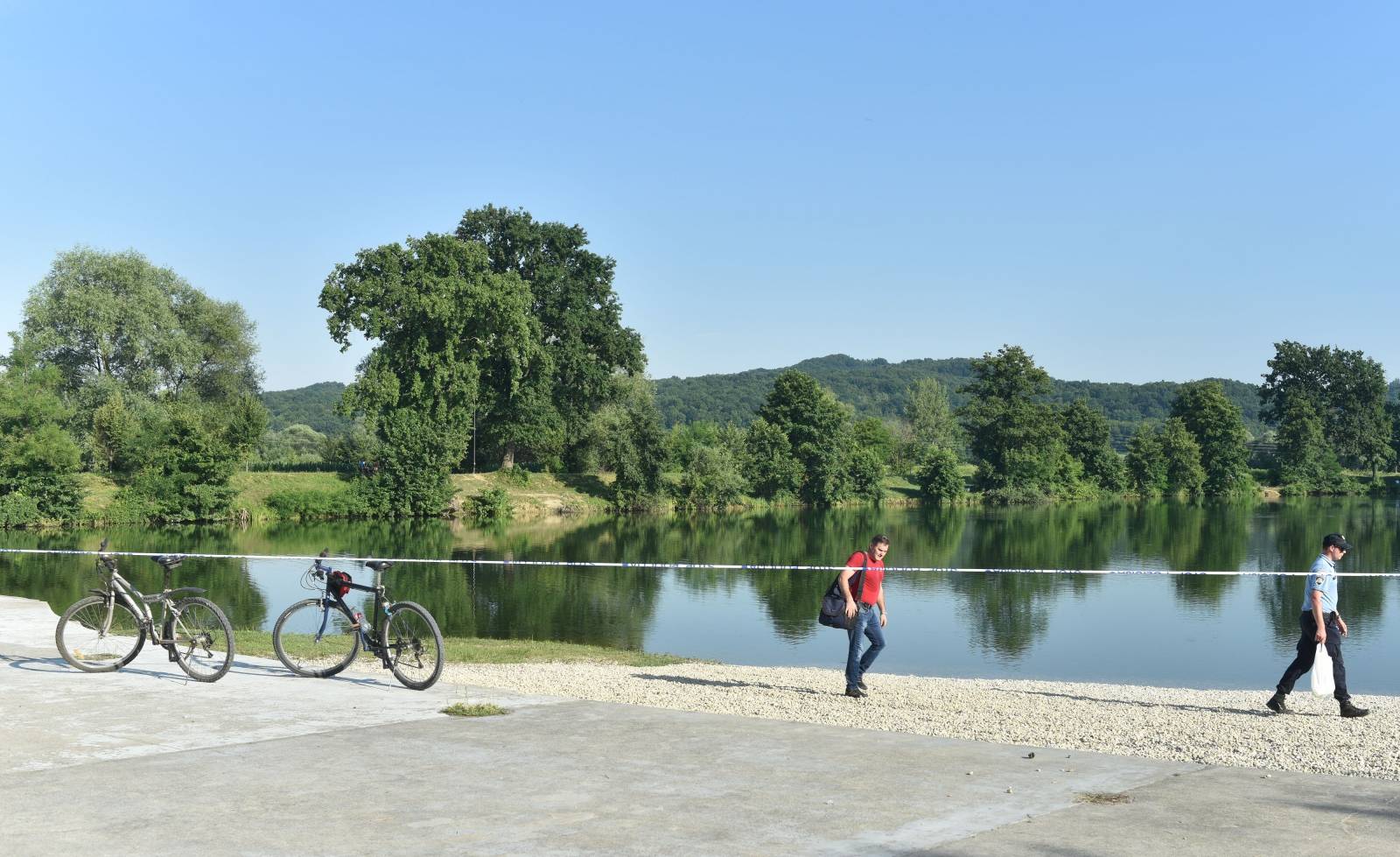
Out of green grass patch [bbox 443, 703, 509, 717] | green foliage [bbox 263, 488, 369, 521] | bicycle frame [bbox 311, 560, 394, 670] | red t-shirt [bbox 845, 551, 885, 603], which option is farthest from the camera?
green foliage [bbox 263, 488, 369, 521]

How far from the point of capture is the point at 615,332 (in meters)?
67.3

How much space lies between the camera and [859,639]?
12.1m

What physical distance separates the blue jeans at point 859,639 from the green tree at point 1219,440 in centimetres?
8164

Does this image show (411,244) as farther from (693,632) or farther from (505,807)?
(505,807)

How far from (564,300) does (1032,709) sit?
185 ft

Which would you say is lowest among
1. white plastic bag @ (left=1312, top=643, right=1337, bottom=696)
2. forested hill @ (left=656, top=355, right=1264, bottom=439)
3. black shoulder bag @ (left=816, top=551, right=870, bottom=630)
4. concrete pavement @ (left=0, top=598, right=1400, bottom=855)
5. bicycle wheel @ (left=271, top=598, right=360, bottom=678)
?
concrete pavement @ (left=0, top=598, right=1400, bottom=855)

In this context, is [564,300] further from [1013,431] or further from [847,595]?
[847,595]

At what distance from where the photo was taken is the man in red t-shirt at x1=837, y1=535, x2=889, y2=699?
39.9ft

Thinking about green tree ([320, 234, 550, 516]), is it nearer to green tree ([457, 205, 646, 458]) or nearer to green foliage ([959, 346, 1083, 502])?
green tree ([457, 205, 646, 458])

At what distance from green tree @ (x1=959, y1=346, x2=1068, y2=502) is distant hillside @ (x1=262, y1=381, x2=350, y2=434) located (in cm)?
6858

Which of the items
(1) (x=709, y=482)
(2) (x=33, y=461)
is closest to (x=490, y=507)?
(1) (x=709, y=482)

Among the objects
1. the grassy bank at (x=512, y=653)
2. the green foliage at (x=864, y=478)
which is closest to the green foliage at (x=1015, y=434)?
the green foliage at (x=864, y=478)

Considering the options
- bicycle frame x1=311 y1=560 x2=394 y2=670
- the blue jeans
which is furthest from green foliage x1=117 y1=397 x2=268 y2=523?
the blue jeans

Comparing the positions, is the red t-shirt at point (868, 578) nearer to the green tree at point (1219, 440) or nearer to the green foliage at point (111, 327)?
the green foliage at point (111, 327)
